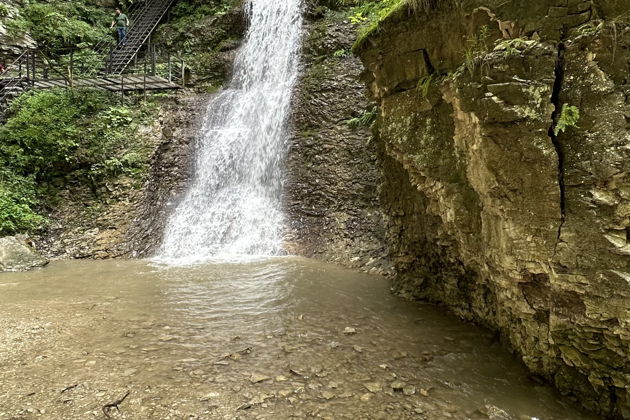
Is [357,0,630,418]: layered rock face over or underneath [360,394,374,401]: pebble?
over

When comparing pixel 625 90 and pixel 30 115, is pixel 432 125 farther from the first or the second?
pixel 30 115

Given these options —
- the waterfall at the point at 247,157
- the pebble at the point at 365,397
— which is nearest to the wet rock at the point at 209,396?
the pebble at the point at 365,397

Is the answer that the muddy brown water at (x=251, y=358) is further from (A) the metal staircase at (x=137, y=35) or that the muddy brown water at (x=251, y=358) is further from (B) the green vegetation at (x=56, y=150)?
(A) the metal staircase at (x=137, y=35)

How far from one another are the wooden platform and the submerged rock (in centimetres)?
690

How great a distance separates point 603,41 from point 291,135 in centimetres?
897

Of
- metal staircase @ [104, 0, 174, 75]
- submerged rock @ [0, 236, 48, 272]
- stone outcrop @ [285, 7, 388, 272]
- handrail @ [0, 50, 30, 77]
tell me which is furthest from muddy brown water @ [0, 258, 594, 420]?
metal staircase @ [104, 0, 174, 75]

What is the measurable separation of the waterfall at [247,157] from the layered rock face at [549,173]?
598 cm

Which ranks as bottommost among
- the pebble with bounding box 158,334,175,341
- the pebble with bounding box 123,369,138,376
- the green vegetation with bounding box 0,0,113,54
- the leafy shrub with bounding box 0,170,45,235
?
the pebble with bounding box 123,369,138,376

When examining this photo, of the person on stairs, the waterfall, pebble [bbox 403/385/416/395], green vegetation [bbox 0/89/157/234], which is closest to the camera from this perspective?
pebble [bbox 403/385/416/395]

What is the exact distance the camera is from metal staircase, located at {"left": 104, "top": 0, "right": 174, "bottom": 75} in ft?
52.2

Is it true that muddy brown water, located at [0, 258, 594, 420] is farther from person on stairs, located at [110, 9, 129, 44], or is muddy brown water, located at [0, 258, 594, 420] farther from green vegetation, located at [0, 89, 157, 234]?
person on stairs, located at [110, 9, 129, 44]

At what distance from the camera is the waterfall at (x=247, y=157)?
9.60m

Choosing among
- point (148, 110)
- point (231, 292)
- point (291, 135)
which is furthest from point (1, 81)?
point (231, 292)

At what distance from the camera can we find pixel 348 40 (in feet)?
40.4
